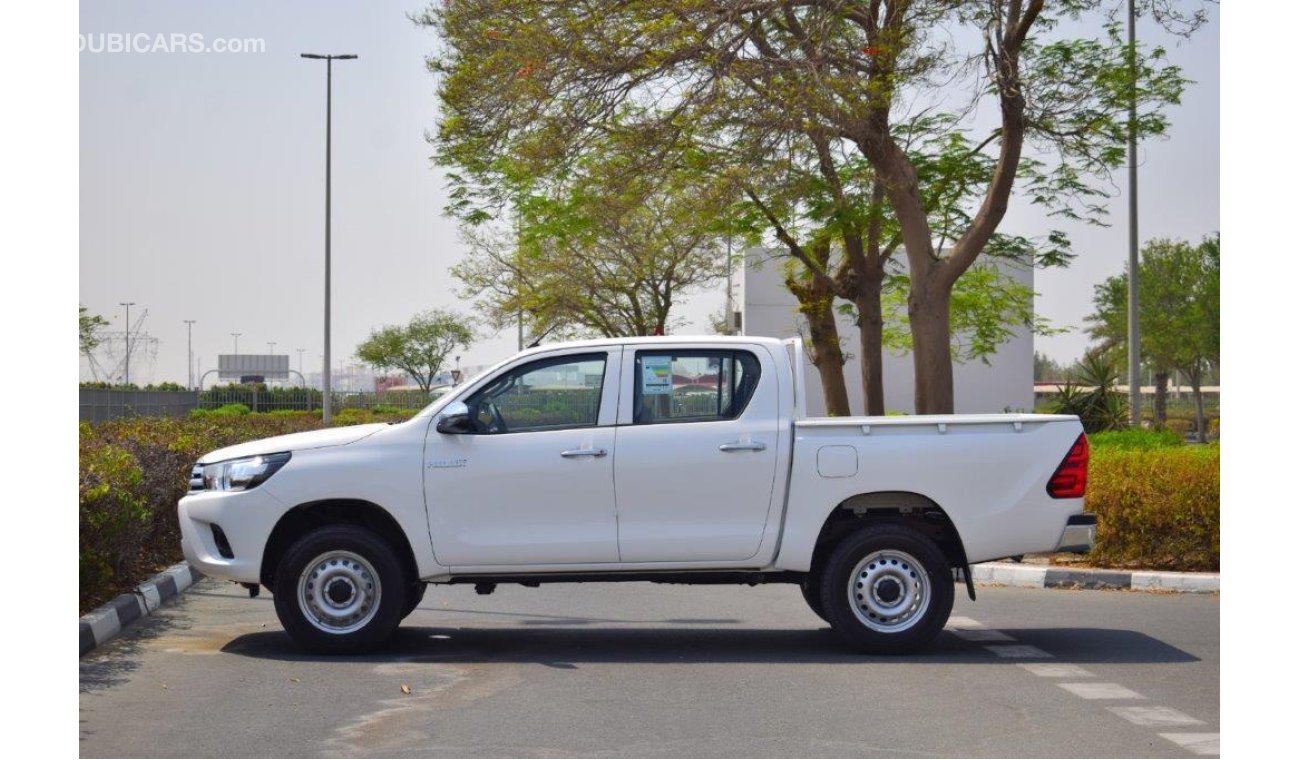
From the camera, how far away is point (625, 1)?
19.0 m

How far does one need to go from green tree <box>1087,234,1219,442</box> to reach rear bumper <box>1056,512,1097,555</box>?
57.7 meters

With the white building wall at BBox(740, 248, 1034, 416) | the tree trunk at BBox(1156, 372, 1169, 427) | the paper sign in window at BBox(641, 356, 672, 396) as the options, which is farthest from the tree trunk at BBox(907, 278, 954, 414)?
the white building wall at BBox(740, 248, 1034, 416)

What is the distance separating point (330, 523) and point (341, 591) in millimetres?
485

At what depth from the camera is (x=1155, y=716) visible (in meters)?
7.48

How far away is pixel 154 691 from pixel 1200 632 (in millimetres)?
6831

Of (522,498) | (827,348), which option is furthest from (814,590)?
(827,348)

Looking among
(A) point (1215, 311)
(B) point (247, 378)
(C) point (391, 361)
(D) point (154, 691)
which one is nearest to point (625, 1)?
(D) point (154, 691)

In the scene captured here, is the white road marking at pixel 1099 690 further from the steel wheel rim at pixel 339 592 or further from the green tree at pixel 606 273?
the green tree at pixel 606 273

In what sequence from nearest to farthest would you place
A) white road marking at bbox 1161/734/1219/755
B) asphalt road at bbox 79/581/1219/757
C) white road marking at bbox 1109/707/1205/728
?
1. white road marking at bbox 1161/734/1219/755
2. asphalt road at bbox 79/581/1219/757
3. white road marking at bbox 1109/707/1205/728

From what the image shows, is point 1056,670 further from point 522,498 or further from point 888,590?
point 522,498

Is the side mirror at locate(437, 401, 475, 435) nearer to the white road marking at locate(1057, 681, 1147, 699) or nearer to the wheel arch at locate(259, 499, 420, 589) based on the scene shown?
the wheel arch at locate(259, 499, 420, 589)

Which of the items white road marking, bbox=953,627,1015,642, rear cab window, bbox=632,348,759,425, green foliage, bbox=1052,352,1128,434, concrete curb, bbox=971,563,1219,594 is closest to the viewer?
rear cab window, bbox=632,348,759,425

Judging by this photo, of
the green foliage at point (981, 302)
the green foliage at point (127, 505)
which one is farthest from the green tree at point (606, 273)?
the green foliage at point (127, 505)

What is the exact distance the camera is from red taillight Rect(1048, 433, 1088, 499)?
377 inches
